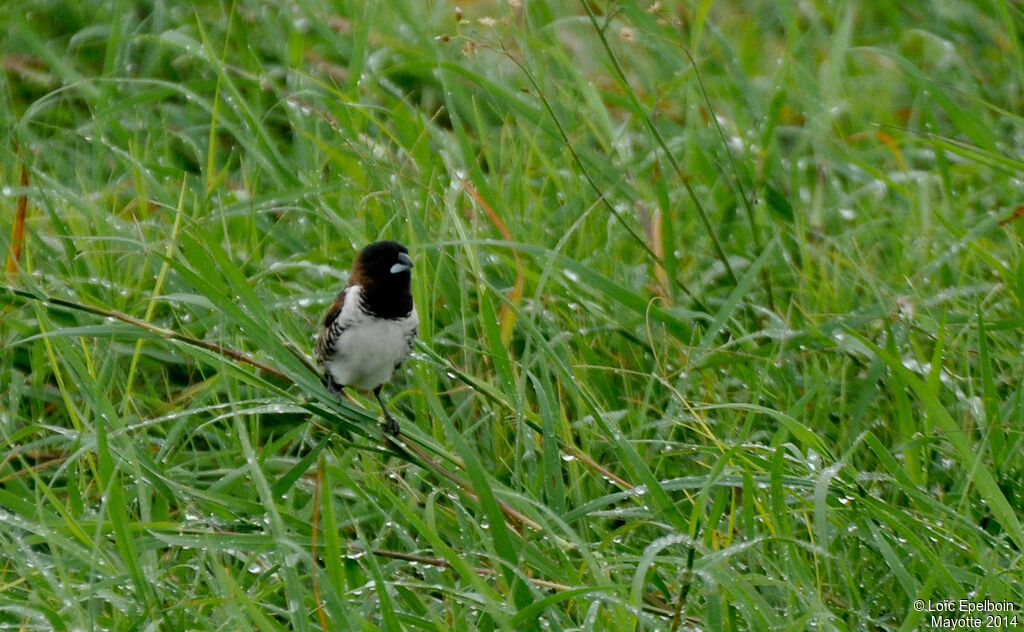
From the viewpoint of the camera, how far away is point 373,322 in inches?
139

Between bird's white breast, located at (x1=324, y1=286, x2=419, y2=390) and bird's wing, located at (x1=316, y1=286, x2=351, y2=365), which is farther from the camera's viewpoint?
bird's wing, located at (x1=316, y1=286, x2=351, y2=365)

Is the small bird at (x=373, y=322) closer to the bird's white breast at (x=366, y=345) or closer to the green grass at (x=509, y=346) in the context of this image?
the bird's white breast at (x=366, y=345)

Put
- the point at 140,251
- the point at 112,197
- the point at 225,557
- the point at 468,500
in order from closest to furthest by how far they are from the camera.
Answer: the point at 468,500 < the point at 225,557 < the point at 140,251 < the point at 112,197

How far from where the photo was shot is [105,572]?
2.86m

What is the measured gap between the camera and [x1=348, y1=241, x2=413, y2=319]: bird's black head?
3.53 m

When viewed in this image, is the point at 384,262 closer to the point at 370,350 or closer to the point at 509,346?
the point at 370,350

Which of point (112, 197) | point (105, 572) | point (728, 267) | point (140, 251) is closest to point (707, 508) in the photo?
point (728, 267)

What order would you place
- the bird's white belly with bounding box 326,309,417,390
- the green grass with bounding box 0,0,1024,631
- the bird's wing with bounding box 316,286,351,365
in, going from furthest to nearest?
the bird's wing with bounding box 316,286,351,365 → the bird's white belly with bounding box 326,309,417,390 → the green grass with bounding box 0,0,1024,631

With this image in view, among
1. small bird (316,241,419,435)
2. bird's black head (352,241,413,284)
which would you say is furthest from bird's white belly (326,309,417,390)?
bird's black head (352,241,413,284)

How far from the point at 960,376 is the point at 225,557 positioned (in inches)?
72.3

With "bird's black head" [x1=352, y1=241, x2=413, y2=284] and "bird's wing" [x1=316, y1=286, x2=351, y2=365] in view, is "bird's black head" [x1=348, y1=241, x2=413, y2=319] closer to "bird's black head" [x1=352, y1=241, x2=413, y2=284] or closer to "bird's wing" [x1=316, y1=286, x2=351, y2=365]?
"bird's black head" [x1=352, y1=241, x2=413, y2=284]

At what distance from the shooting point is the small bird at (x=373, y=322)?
11.5ft

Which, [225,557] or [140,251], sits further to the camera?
[140,251]

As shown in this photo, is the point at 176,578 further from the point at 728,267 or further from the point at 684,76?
the point at 684,76
